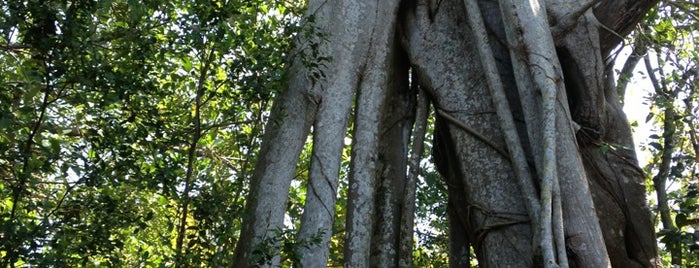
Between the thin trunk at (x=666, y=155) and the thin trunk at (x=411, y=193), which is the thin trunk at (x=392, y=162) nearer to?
the thin trunk at (x=411, y=193)

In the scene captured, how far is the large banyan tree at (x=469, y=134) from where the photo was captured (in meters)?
4.07

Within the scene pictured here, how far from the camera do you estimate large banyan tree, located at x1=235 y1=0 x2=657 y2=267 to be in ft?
13.4

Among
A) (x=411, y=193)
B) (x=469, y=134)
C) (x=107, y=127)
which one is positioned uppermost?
(x=469, y=134)

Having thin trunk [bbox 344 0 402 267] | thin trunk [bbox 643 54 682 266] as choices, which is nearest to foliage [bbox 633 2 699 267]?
thin trunk [bbox 643 54 682 266]

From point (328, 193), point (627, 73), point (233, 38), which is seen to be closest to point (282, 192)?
point (328, 193)

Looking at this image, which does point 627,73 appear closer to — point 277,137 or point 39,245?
point 277,137

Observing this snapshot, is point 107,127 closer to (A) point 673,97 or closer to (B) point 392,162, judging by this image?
(B) point 392,162

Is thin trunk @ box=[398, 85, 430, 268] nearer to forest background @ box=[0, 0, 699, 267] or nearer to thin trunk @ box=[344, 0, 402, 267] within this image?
thin trunk @ box=[344, 0, 402, 267]

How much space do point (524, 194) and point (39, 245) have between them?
2138 mm

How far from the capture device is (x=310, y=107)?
14.8ft

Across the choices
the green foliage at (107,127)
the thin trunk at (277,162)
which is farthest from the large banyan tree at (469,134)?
the green foliage at (107,127)

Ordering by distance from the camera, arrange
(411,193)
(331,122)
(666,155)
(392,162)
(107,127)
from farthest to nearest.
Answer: (666,155)
(392,162)
(411,193)
(331,122)
(107,127)

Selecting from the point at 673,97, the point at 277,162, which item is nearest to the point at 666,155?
the point at 673,97

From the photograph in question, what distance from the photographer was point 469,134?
4566 millimetres
